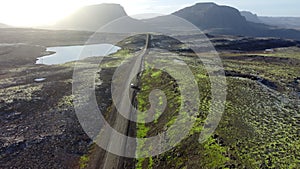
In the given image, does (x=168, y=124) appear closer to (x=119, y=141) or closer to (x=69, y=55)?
(x=119, y=141)

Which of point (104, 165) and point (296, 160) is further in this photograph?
point (104, 165)

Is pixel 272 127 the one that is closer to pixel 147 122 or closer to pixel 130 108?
pixel 147 122

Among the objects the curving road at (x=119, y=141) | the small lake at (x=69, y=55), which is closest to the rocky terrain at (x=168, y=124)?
the curving road at (x=119, y=141)

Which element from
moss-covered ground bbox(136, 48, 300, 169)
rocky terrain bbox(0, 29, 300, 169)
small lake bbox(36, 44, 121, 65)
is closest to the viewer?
moss-covered ground bbox(136, 48, 300, 169)

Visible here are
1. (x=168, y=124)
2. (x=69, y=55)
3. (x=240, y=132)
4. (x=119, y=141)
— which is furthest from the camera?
(x=69, y=55)

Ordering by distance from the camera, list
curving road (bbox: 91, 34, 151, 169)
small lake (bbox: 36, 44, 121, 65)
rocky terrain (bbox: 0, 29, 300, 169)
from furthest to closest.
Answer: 1. small lake (bbox: 36, 44, 121, 65)
2. curving road (bbox: 91, 34, 151, 169)
3. rocky terrain (bbox: 0, 29, 300, 169)

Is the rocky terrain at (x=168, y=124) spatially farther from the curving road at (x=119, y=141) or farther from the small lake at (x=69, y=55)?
the small lake at (x=69, y=55)

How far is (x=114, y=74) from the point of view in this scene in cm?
8281

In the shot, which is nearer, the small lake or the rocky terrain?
the rocky terrain

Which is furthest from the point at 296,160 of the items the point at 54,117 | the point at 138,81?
the point at 138,81

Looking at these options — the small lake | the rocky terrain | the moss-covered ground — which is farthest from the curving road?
the small lake

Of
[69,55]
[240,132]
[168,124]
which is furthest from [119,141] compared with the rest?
[69,55]

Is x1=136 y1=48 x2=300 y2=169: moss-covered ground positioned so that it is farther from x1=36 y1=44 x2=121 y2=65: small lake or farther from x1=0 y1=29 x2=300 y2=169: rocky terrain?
x1=36 y1=44 x2=121 y2=65: small lake

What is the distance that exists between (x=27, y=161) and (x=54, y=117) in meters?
14.3
